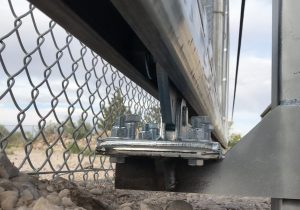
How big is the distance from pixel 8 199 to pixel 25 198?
87 millimetres

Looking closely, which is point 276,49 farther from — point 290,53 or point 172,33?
point 172,33

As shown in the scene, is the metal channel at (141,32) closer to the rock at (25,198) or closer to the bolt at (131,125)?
the bolt at (131,125)

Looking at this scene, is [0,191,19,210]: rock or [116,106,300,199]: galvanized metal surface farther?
[116,106,300,199]: galvanized metal surface

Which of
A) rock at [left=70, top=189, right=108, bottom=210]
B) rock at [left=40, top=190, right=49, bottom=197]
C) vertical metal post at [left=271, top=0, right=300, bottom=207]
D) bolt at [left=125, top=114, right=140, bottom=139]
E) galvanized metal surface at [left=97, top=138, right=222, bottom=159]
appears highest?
vertical metal post at [left=271, top=0, right=300, bottom=207]

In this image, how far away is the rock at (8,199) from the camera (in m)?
1.24

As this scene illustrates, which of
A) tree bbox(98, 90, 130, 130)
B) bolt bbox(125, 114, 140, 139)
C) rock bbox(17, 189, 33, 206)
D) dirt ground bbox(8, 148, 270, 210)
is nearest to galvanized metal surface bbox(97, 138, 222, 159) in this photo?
bolt bbox(125, 114, 140, 139)

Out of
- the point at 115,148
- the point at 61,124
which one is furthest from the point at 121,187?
the point at 115,148

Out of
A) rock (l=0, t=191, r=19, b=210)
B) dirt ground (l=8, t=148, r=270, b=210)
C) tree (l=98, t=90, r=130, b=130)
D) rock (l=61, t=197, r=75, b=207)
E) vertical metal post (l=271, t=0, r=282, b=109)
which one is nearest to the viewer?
rock (l=0, t=191, r=19, b=210)

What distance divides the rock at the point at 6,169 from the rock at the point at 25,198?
0.09 m

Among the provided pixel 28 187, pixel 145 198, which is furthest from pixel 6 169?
pixel 145 198

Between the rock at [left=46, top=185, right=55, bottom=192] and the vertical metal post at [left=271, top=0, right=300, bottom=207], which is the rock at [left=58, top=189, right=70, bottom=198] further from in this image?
the vertical metal post at [left=271, top=0, right=300, bottom=207]

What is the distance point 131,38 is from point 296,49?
1.75ft

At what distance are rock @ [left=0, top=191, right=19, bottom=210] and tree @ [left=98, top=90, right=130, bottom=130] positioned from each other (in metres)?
1.70

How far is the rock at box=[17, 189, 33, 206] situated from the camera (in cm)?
130
